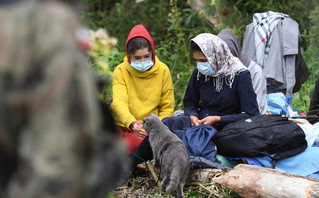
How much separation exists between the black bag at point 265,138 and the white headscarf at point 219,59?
0.56 metres

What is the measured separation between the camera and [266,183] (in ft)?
9.83

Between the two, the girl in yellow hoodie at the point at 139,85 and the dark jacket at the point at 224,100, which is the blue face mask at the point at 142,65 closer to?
the girl in yellow hoodie at the point at 139,85

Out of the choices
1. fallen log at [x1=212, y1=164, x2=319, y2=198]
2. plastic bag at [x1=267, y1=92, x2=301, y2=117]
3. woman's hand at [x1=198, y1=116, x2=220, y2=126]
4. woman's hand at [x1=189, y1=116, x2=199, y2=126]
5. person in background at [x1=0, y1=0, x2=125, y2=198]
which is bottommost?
fallen log at [x1=212, y1=164, x2=319, y2=198]

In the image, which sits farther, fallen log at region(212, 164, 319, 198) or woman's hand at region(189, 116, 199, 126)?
woman's hand at region(189, 116, 199, 126)

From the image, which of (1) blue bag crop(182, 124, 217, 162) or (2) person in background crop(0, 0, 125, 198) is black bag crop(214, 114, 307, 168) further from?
(2) person in background crop(0, 0, 125, 198)

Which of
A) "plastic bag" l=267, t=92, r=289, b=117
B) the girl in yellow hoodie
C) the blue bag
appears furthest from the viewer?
"plastic bag" l=267, t=92, r=289, b=117

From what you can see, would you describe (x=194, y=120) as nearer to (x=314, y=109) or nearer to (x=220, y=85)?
(x=220, y=85)

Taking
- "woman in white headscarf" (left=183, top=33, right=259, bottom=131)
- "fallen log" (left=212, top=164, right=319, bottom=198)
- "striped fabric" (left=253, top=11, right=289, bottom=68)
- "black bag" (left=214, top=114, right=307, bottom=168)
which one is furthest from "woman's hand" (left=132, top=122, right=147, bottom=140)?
"striped fabric" (left=253, top=11, right=289, bottom=68)

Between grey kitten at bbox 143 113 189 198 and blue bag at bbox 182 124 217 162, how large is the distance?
0.92ft

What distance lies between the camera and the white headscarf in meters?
3.93

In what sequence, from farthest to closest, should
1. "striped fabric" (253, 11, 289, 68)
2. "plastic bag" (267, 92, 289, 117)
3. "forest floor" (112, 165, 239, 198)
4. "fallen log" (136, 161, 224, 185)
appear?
"striped fabric" (253, 11, 289, 68), "plastic bag" (267, 92, 289, 117), "fallen log" (136, 161, 224, 185), "forest floor" (112, 165, 239, 198)

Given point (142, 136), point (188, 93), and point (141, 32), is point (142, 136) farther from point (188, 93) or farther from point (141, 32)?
point (141, 32)

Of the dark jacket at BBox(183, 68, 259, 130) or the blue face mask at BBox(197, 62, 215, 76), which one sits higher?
the blue face mask at BBox(197, 62, 215, 76)

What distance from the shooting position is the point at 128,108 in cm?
431
